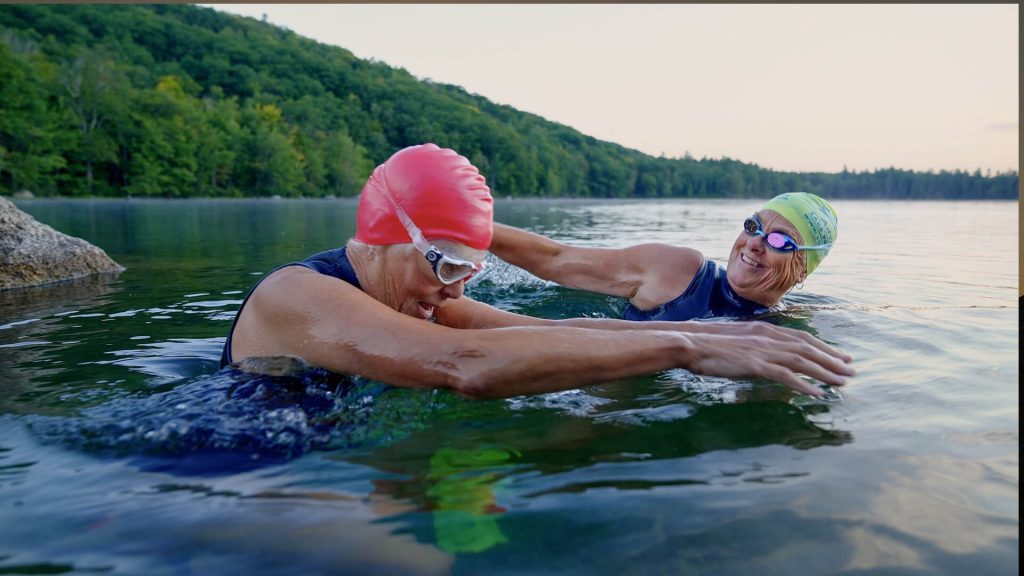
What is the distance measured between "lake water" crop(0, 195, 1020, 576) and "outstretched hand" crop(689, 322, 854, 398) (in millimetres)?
414

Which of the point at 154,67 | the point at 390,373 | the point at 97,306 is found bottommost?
the point at 97,306

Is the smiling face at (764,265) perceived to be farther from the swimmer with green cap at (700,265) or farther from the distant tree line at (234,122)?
the distant tree line at (234,122)

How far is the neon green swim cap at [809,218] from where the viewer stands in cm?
573

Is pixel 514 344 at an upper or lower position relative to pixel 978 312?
upper

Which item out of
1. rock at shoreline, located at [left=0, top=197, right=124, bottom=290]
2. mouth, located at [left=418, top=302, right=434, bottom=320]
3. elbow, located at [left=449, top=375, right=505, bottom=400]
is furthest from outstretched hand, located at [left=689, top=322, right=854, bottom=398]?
rock at shoreline, located at [left=0, top=197, right=124, bottom=290]

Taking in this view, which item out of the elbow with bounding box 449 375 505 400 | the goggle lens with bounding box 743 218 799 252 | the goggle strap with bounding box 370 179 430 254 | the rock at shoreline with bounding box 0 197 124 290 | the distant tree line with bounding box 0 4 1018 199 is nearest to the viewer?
the elbow with bounding box 449 375 505 400

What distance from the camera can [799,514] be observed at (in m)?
2.43

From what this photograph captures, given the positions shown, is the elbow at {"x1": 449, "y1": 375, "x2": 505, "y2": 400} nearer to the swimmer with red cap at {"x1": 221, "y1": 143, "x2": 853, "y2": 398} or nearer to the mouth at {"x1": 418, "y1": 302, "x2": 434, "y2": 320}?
the swimmer with red cap at {"x1": 221, "y1": 143, "x2": 853, "y2": 398}

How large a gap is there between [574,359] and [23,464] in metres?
2.38

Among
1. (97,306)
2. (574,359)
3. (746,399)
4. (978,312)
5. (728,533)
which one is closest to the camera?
(728,533)

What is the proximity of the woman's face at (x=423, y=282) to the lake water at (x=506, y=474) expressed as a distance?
57 cm

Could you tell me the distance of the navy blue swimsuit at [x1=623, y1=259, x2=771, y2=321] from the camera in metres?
5.75

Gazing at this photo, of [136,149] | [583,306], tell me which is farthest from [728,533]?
[136,149]

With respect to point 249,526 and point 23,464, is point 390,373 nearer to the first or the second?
point 249,526
